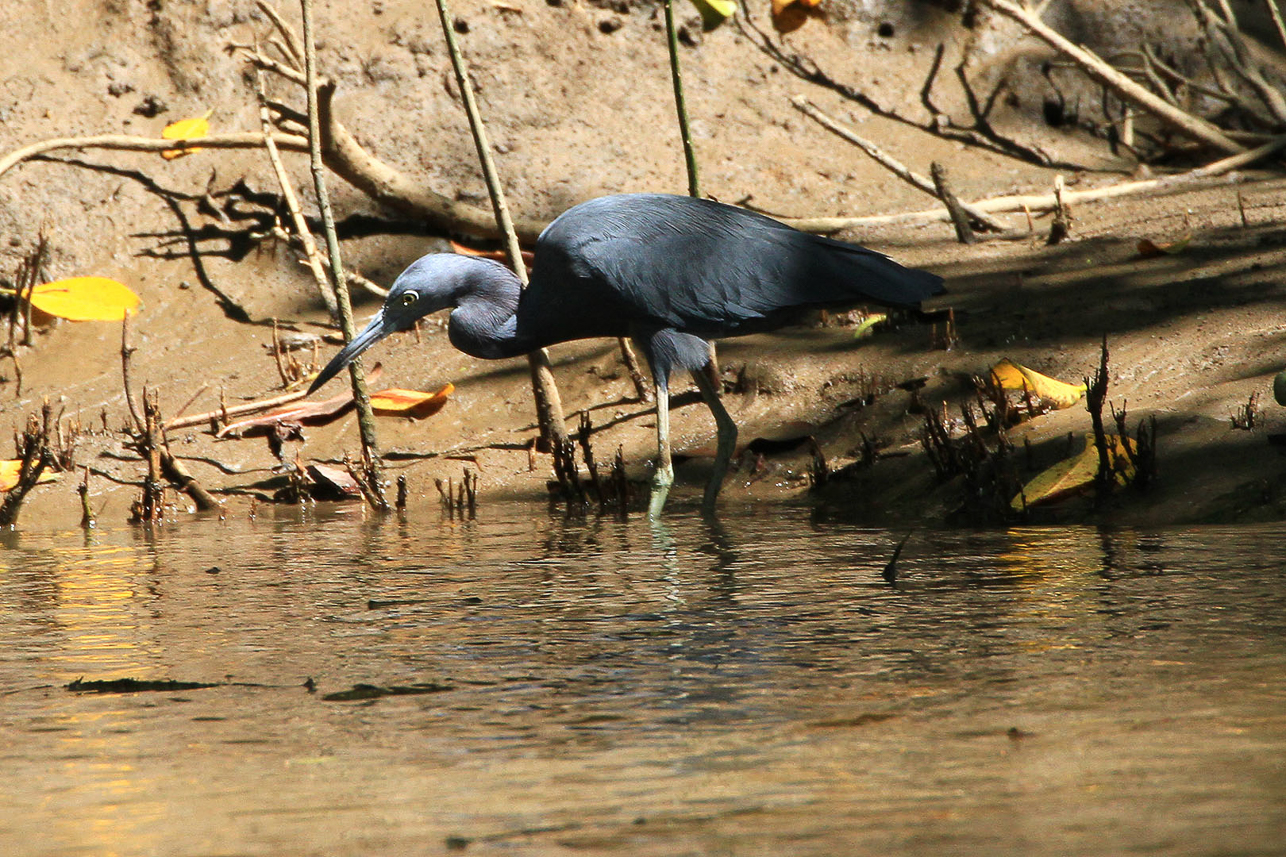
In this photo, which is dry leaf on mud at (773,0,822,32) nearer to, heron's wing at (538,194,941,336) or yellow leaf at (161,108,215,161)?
yellow leaf at (161,108,215,161)

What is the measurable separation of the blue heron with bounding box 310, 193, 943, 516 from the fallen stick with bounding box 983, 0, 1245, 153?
3.50 m

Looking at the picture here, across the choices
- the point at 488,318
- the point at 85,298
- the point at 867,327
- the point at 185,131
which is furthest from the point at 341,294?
the point at 185,131

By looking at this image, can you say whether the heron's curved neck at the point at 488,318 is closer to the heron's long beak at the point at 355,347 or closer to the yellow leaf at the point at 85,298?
the heron's long beak at the point at 355,347

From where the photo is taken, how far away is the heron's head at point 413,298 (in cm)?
629

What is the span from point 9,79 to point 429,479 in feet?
16.0

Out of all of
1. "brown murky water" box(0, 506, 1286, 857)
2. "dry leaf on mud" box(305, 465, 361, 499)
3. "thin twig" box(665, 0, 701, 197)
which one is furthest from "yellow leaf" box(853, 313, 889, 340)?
"brown murky water" box(0, 506, 1286, 857)

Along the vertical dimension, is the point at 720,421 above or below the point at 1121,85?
below

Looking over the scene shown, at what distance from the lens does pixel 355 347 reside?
20.5ft

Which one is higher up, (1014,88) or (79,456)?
(1014,88)

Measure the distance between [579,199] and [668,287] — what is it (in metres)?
3.66

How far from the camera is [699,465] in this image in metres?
6.80

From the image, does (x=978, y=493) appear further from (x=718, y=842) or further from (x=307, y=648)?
(x=718, y=842)

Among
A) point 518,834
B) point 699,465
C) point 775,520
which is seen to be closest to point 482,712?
point 518,834

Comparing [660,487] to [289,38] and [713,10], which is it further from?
[289,38]
